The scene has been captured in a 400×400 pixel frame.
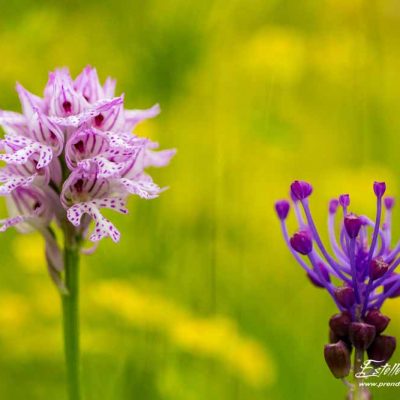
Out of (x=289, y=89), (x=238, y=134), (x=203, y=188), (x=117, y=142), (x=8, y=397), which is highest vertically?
(x=289, y=89)

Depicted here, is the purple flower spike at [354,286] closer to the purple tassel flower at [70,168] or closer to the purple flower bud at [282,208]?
the purple flower bud at [282,208]

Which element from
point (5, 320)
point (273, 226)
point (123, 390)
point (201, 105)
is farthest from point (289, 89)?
point (123, 390)

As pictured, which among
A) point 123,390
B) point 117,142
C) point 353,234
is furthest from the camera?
point 123,390

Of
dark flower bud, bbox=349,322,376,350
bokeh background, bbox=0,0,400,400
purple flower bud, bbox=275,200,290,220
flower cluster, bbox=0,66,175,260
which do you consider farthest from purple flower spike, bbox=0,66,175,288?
bokeh background, bbox=0,0,400,400

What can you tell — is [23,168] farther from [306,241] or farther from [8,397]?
[8,397]

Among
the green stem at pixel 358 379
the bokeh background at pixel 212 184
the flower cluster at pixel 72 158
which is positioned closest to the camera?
the green stem at pixel 358 379

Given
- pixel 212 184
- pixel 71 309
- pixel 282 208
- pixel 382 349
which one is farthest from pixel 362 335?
pixel 212 184

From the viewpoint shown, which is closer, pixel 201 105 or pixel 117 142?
pixel 117 142

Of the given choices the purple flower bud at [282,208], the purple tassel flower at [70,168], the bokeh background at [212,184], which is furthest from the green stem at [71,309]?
the bokeh background at [212,184]
